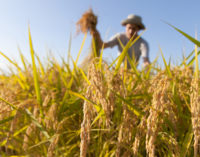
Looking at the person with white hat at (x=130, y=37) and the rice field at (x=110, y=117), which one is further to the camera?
the person with white hat at (x=130, y=37)

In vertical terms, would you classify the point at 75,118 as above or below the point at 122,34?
below

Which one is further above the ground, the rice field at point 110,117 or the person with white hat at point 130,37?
the person with white hat at point 130,37

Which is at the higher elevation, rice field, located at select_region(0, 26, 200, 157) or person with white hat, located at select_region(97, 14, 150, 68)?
person with white hat, located at select_region(97, 14, 150, 68)

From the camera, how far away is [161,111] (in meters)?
0.59

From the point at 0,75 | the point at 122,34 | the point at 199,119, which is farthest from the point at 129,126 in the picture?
the point at 122,34

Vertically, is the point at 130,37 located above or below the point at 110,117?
above

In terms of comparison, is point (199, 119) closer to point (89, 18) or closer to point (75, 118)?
point (75, 118)

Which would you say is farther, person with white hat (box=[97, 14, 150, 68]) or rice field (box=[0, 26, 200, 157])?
person with white hat (box=[97, 14, 150, 68])

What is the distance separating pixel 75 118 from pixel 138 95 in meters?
0.44

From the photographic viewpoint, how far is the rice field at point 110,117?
0.55m

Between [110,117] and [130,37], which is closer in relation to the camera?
[110,117]

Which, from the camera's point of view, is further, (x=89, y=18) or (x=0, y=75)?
(x=89, y=18)

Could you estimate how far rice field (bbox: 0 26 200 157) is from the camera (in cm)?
55

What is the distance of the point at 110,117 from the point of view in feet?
2.55
